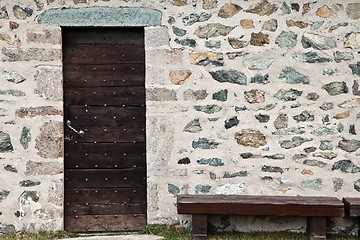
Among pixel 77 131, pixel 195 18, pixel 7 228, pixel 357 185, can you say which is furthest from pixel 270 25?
pixel 7 228

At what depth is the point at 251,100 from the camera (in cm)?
454

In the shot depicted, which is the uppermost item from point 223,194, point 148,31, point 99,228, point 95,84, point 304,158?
point 148,31

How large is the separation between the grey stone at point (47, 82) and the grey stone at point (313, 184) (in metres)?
2.60

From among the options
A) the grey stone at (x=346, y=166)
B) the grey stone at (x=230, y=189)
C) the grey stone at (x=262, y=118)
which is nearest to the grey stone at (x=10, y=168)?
the grey stone at (x=230, y=189)

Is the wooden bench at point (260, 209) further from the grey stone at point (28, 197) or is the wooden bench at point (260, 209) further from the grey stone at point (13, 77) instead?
the grey stone at point (13, 77)

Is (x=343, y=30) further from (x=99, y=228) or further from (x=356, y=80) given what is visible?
(x=99, y=228)

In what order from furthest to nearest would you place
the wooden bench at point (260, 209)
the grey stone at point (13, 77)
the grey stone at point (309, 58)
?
the grey stone at point (309, 58) < the grey stone at point (13, 77) < the wooden bench at point (260, 209)

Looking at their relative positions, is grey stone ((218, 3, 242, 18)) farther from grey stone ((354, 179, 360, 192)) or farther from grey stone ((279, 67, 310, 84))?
grey stone ((354, 179, 360, 192))

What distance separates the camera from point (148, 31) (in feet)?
14.8

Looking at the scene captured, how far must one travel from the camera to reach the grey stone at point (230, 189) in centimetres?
454

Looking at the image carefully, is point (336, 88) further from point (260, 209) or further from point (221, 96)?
point (260, 209)

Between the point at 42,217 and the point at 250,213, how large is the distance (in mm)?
2040

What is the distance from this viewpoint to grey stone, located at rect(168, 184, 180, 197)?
→ 4.53 meters

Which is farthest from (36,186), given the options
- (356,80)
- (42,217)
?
(356,80)
